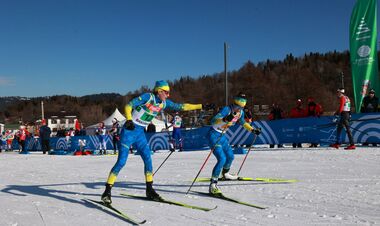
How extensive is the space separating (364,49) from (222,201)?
11398 mm

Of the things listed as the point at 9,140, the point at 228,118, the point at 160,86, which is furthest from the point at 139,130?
the point at 9,140

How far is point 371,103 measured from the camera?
14.2 meters

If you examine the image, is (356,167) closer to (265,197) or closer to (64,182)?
(265,197)

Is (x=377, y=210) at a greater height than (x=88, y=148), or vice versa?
(x=377, y=210)

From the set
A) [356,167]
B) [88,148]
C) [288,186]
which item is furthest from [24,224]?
[88,148]

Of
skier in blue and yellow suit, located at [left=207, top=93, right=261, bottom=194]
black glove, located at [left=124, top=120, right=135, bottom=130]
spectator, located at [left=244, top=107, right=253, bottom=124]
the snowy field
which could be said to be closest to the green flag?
spectator, located at [left=244, top=107, right=253, bottom=124]

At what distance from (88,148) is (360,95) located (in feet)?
54.5

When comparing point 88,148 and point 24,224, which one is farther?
point 88,148

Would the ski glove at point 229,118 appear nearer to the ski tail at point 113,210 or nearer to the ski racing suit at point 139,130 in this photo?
the ski racing suit at point 139,130

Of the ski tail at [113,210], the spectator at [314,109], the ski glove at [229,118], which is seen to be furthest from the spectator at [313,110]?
the ski tail at [113,210]

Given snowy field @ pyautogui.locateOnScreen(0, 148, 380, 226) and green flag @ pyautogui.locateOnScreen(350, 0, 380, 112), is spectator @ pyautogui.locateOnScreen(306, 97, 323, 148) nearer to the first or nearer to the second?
green flag @ pyautogui.locateOnScreen(350, 0, 380, 112)

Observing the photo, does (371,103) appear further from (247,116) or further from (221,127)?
(221,127)

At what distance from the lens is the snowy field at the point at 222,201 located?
5039 mm

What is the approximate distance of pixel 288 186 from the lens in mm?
7188
